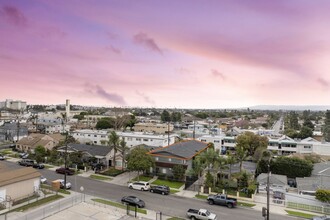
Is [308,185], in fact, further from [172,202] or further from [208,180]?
[172,202]

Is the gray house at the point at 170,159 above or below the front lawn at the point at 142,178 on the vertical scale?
above

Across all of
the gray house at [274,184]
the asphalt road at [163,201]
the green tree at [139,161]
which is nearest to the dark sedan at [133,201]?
the asphalt road at [163,201]

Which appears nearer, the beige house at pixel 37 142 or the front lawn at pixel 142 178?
the front lawn at pixel 142 178

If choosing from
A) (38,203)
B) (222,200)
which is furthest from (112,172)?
(222,200)

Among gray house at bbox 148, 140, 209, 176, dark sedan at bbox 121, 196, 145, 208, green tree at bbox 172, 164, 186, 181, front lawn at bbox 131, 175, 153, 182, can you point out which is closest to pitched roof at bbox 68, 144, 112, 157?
front lawn at bbox 131, 175, 153, 182

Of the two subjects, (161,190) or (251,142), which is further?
(251,142)

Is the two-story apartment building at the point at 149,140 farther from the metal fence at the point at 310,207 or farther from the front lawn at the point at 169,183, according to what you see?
the metal fence at the point at 310,207

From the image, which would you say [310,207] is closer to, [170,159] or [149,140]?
[170,159]
